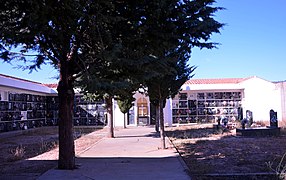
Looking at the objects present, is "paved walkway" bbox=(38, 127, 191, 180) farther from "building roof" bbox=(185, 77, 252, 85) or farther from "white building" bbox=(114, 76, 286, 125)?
"building roof" bbox=(185, 77, 252, 85)

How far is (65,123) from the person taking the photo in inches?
352

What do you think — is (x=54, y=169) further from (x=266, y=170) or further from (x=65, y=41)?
(x=266, y=170)

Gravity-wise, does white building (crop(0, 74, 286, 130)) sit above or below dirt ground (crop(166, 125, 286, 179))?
above

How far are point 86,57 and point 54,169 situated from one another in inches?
123

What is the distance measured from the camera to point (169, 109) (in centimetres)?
3148

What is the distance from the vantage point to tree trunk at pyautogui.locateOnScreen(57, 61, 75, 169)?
8891 mm

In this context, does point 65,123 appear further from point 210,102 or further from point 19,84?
point 210,102

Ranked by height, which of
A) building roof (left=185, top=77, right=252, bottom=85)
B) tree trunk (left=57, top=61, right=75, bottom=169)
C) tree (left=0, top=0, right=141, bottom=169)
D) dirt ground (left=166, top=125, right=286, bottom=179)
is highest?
building roof (left=185, top=77, right=252, bottom=85)

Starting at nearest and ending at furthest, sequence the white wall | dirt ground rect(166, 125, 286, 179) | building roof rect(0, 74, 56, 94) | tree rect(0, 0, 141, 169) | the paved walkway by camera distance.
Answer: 1. tree rect(0, 0, 141, 169)
2. the paved walkway
3. dirt ground rect(166, 125, 286, 179)
4. building roof rect(0, 74, 56, 94)
5. the white wall

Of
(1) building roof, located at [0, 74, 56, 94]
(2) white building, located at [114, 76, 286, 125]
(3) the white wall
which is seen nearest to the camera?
(1) building roof, located at [0, 74, 56, 94]

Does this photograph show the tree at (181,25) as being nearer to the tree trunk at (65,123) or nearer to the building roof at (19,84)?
the tree trunk at (65,123)

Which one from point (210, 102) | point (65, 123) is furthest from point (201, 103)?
point (65, 123)

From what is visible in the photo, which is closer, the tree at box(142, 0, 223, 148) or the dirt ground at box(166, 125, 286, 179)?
the tree at box(142, 0, 223, 148)

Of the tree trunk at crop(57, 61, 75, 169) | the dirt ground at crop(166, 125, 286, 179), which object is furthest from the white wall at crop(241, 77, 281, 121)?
the tree trunk at crop(57, 61, 75, 169)
